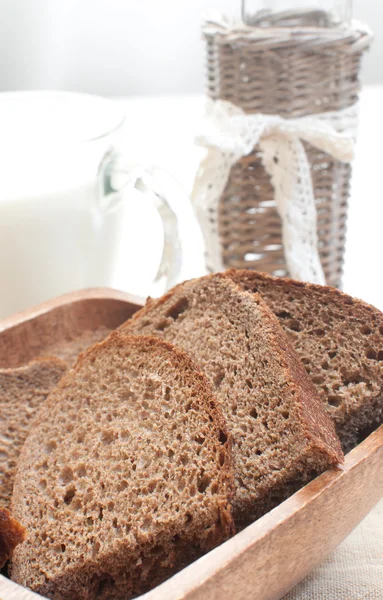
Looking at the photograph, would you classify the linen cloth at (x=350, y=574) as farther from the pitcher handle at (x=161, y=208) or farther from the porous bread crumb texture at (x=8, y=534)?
the pitcher handle at (x=161, y=208)

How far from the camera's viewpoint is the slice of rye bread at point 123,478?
0.84 metres

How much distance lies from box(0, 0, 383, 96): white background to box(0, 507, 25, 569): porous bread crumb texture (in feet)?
11.2

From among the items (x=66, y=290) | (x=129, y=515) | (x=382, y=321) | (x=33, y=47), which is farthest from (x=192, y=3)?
(x=129, y=515)

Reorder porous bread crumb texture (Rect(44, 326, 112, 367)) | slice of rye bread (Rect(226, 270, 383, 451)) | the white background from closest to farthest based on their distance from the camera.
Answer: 1. slice of rye bread (Rect(226, 270, 383, 451))
2. porous bread crumb texture (Rect(44, 326, 112, 367))
3. the white background

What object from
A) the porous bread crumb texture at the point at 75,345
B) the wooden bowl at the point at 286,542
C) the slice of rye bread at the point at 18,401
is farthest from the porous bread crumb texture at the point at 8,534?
the porous bread crumb texture at the point at 75,345

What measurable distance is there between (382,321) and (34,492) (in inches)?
20.3

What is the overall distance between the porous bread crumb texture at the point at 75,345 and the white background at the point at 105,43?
2812 mm

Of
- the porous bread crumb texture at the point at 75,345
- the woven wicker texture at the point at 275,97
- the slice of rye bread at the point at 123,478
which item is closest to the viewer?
the slice of rye bread at the point at 123,478

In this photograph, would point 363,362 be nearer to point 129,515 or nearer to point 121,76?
point 129,515

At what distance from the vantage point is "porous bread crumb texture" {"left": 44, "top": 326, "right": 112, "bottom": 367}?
137 cm

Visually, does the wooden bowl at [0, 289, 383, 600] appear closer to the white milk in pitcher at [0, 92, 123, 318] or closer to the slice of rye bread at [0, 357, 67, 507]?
the slice of rye bread at [0, 357, 67, 507]

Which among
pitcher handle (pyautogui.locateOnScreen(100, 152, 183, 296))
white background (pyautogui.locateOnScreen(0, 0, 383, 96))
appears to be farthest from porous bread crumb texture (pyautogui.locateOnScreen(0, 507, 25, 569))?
white background (pyautogui.locateOnScreen(0, 0, 383, 96))

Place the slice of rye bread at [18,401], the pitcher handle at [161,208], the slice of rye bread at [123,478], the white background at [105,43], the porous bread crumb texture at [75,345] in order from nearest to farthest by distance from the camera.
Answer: the slice of rye bread at [123,478]
the slice of rye bread at [18,401]
the porous bread crumb texture at [75,345]
the pitcher handle at [161,208]
the white background at [105,43]

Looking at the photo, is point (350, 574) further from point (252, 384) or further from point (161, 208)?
point (161, 208)
